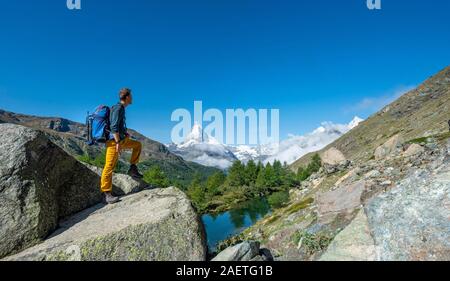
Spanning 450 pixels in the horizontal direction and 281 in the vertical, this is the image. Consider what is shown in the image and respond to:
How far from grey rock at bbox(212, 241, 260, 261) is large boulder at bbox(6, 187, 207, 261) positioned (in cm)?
64

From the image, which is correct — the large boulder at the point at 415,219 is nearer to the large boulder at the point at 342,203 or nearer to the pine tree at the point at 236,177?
the large boulder at the point at 342,203

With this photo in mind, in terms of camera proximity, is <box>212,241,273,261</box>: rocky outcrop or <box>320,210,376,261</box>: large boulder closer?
<box>320,210,376,261</box>: large boulder

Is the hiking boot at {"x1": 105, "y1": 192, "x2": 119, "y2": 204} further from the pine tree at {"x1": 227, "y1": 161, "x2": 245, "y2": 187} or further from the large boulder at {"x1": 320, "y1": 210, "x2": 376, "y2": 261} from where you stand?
the pine tree at {"x1": 227, "y1": 161, "x2": 245, "y2": 187}

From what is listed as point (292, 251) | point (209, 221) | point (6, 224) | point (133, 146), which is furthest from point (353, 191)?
point (209, 221)

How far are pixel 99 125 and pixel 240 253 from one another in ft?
26.4

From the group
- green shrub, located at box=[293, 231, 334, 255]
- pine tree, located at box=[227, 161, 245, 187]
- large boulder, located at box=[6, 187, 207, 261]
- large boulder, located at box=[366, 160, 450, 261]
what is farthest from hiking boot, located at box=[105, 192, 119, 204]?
pine tree, located at box=[227, 161, 245, 187]

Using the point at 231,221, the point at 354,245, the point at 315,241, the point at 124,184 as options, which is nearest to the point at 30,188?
the point at 124,184

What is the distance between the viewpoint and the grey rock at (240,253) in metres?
10.8

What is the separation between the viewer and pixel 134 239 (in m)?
10.6

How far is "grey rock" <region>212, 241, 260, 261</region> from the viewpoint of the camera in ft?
35.4

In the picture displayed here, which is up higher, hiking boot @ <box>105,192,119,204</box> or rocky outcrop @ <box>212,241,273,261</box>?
hiking boot @ <box>105,192,119,204</box>
